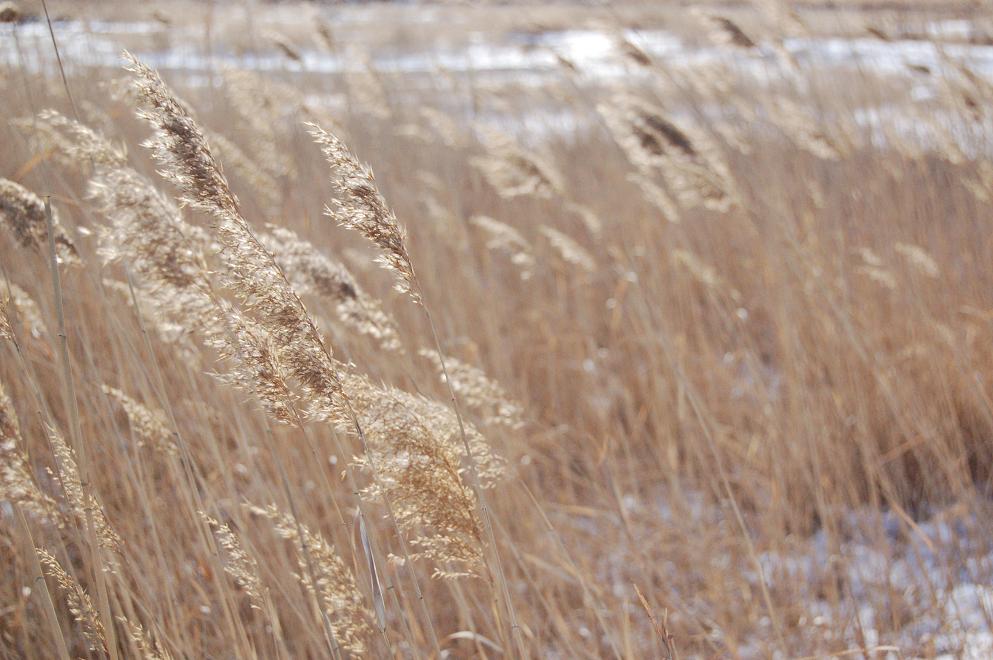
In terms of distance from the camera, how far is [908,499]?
224 centimetres

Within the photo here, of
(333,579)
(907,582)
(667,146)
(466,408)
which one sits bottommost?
(907,582)

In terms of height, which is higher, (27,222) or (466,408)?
(27,222)

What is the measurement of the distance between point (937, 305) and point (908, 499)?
2.57 ft

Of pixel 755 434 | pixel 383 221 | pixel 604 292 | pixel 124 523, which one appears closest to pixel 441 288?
pixel 604 292

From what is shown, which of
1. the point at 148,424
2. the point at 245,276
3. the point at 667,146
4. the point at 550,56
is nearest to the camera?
the point at 245,276

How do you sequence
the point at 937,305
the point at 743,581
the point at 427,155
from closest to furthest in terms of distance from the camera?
the point at 743,581 < the point at 937,305 < the point at 427,155

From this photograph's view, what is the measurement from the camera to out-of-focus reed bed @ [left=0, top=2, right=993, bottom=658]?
937 millimetres

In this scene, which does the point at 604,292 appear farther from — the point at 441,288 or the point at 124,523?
the point at 124,523

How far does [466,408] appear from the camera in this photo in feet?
6.89

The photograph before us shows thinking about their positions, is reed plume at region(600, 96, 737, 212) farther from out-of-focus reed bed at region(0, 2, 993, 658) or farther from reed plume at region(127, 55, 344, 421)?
reed plume at region(127, 55, 344, 421)

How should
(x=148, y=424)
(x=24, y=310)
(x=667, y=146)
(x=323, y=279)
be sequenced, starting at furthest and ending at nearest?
(x=667, y=146)
(x=24, y=310)
(x=148, y=424)
(x=323, y=279)

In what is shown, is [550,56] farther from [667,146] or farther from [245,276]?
[245,276]

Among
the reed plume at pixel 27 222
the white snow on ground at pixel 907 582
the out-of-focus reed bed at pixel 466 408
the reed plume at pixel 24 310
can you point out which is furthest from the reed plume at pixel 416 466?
the white snow on ground at pixel 907 582

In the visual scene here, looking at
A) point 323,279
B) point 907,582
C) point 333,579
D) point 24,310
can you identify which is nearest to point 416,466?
point 333,579
